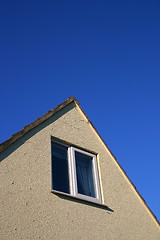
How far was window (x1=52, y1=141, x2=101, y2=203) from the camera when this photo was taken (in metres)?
7.04

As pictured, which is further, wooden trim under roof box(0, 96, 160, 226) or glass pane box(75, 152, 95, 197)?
glass pane box(75, 152, 95, 197)

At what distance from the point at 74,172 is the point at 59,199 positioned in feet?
3.27

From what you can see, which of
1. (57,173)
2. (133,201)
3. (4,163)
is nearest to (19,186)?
(4,163)

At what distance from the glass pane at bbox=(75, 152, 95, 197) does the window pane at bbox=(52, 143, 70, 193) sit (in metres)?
0.36

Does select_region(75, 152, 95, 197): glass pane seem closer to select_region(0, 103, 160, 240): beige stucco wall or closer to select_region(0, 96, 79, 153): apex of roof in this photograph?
select_region(0, 103, 160, 240): beige stucco wall

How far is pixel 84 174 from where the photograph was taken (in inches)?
308

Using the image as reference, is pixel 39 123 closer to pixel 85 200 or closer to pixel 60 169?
pixel 60 169

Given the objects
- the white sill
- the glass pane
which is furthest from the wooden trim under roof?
the white sill

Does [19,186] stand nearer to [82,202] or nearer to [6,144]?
[6,144]

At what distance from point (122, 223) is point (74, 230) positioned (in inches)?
64.4

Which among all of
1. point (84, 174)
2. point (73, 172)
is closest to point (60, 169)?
point (73, 172)

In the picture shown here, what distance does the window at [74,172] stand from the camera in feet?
23.1

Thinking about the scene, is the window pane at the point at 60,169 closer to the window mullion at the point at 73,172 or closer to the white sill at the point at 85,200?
the window mullion at the point at 73,172

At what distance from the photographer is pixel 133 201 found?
836 cm
